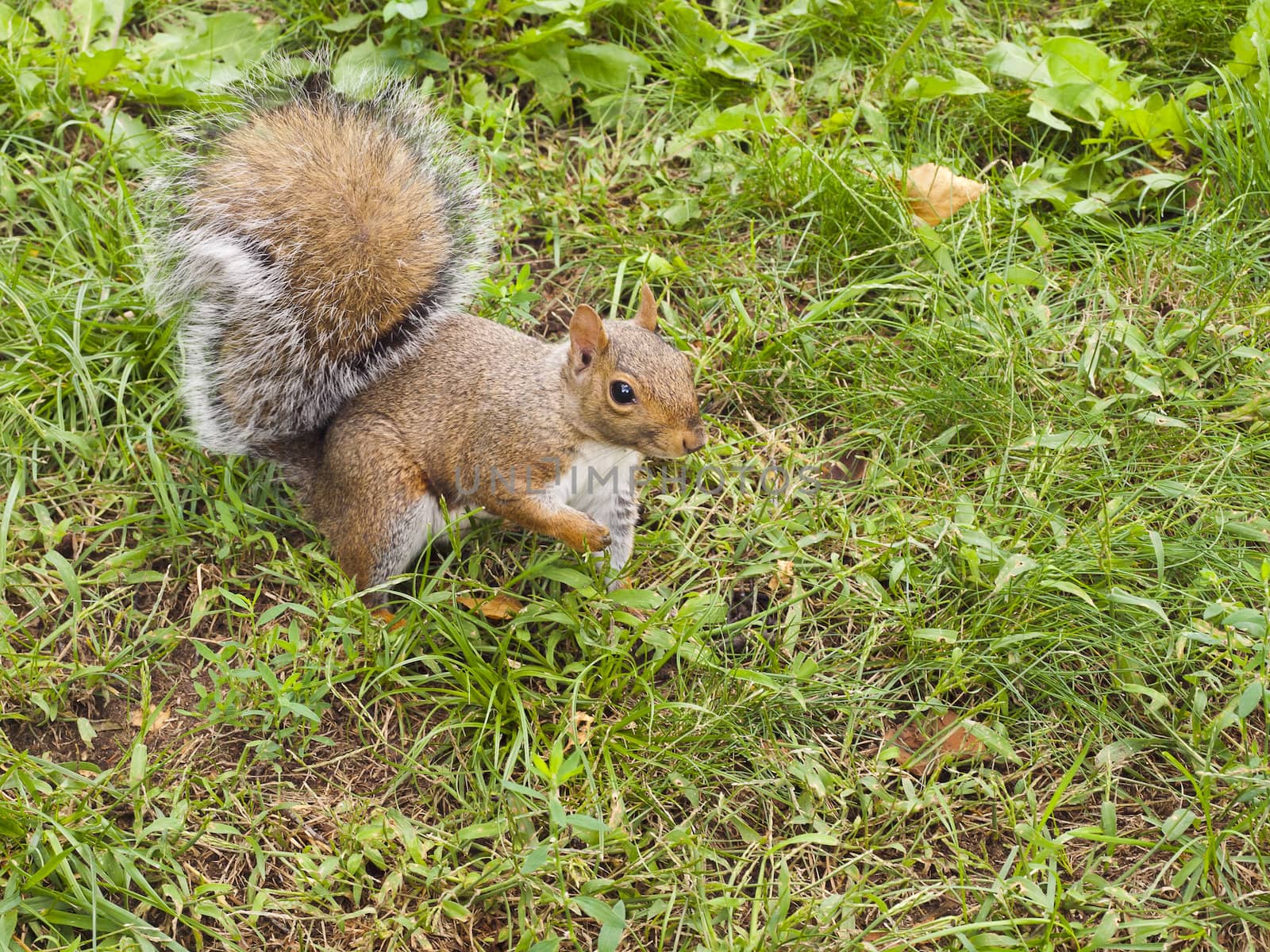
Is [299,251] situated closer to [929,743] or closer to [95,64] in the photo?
[95,64]

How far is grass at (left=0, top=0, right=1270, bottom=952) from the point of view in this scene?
193 cm

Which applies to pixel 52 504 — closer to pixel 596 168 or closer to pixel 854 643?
pixel 596 168

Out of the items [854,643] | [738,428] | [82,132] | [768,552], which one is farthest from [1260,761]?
[82,132]

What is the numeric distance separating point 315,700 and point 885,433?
4.23ft

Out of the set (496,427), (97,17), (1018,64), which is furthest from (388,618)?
(1018,64)

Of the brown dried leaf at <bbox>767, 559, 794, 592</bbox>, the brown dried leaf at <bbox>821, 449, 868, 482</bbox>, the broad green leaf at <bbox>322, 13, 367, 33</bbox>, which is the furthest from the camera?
the broad green leaf at <bbox>322, 13, 367, 33</bbox>

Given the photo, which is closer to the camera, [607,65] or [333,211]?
[333,211]

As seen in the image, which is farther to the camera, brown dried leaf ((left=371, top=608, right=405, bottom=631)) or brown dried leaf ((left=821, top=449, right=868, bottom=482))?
brown dried leaf ((left=821, top=449, right=868, bottom=482))

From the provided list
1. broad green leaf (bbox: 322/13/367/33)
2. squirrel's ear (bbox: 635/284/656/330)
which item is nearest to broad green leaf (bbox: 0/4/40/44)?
broad green leaf (bbox: 322/13/367/33)

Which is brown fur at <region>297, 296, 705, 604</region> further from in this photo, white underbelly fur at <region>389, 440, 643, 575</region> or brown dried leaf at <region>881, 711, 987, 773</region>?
brown dried leaf at <region>881, 711, 987, 773</region>

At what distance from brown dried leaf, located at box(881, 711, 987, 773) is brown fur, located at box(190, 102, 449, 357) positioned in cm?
128

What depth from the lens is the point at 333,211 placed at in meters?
2.31

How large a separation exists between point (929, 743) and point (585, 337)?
99 cm

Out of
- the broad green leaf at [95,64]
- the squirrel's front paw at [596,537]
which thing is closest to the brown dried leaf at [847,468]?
the squirrel's front paw at [596,537]
